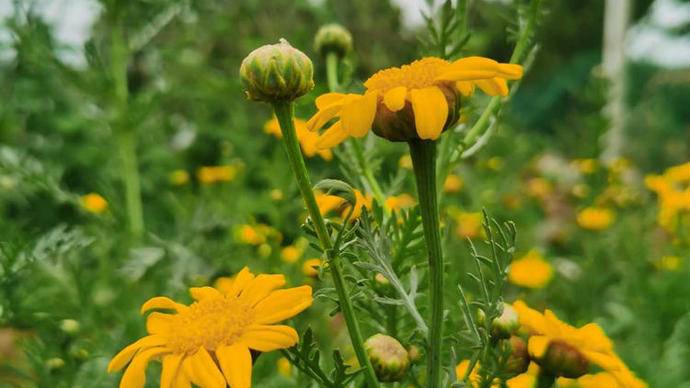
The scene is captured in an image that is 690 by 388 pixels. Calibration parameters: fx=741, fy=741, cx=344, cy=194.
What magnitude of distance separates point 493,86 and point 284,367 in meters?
0.88

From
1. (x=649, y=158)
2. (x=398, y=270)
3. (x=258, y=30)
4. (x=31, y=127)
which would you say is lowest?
(x=649, y=158)

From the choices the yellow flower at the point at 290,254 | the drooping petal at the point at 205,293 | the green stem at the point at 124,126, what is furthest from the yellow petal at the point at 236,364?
the green stem at the point at 124,126

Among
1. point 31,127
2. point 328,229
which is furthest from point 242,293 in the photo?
point 31,127

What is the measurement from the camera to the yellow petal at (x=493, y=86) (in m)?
0.61

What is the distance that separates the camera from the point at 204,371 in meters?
0.59

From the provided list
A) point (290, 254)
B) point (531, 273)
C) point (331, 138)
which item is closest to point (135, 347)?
point (331, 138)

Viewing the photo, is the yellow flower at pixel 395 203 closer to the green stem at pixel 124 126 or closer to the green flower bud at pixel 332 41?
the green flower bud at pixel 332 41

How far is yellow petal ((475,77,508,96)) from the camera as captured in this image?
2.01ft

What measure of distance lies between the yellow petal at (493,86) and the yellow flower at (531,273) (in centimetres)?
165

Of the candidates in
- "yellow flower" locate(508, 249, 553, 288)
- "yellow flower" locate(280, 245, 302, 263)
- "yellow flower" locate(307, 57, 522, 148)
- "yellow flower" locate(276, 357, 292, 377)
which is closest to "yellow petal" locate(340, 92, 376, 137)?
"yellow flower" locate(307, 57, 522, 148)

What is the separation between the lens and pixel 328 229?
68cm

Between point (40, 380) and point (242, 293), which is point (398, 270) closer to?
point (242, 293)

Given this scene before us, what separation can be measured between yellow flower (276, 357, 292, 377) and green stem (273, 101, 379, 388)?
659 millimetres

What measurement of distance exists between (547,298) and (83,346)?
1.64m
